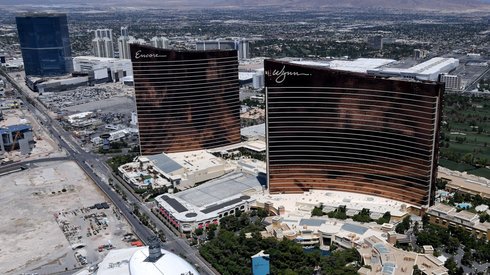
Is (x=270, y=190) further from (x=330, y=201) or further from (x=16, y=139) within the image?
(x=16, y=139)

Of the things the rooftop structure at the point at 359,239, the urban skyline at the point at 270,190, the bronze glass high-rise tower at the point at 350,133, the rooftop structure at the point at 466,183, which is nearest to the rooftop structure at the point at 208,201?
the urban skyline at the point at 270,190

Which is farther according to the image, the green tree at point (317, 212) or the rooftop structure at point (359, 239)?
the green tree at point (317, 212)

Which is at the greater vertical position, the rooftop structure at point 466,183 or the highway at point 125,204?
the rooftop structure at point 466,183

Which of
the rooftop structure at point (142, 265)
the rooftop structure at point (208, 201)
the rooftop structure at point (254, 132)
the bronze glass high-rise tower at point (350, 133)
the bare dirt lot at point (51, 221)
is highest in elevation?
the bronze glass high-rise tower at point (350, 133)

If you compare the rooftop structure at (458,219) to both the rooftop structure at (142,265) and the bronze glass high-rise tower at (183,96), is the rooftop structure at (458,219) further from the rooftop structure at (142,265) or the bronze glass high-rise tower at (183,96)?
the bronze glass high-rise tower at (183,96)

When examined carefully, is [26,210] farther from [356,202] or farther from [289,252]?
[356,202]

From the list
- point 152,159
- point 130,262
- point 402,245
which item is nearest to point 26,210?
point 152,159

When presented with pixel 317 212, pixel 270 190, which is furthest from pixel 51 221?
pixel 317 212

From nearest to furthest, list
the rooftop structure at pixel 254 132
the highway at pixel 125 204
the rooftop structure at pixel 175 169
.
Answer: the highway at pixel 125 204 → the rooftop structure at pixel 175 169 → the rooftop structure at pixel 254 132

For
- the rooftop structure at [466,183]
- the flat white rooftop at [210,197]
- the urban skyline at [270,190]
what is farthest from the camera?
the rooftop structure at [466,183]
